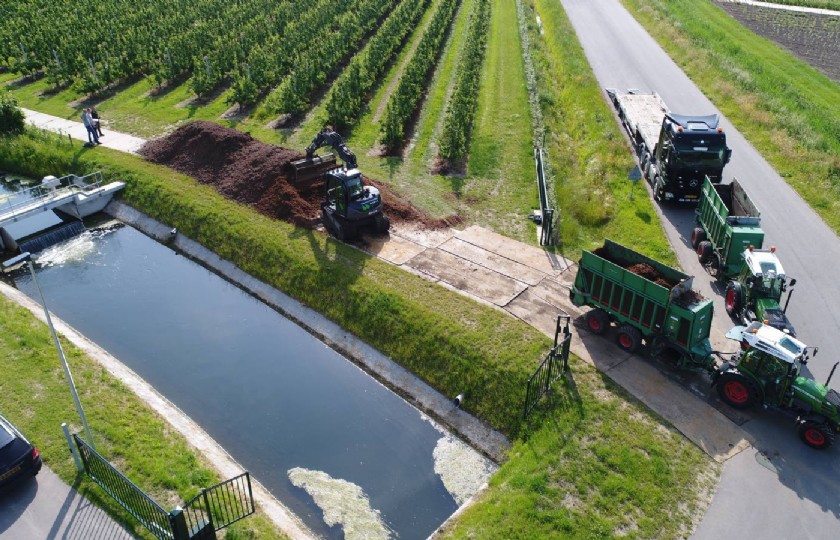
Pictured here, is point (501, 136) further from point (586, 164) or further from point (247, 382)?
point (247, 382)

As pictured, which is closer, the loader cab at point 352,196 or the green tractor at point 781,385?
the green tractor at point 781,385

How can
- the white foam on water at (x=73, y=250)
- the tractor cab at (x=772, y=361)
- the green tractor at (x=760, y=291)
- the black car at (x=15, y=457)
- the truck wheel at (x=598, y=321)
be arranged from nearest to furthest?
the black car at (x=15, y=457), the tractor cab at (x=772, y=361), the green tractor at (x=760, y=291), the truck wheel at (x=598, y=321), the white foam on water at (x=73, y=250)

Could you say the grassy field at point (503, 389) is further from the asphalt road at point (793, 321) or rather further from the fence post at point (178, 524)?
the fence post at point (178, 524)

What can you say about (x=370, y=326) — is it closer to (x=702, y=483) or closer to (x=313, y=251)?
(x=313, y=251)

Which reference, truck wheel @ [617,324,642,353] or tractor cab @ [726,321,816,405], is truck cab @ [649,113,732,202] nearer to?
truck wheel @ [617,324,642,353]

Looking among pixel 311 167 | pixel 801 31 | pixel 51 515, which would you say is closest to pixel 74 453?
pixel 51 515

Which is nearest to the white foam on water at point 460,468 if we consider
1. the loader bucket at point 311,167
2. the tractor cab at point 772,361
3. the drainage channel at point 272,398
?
the drainage channel at point 272,398

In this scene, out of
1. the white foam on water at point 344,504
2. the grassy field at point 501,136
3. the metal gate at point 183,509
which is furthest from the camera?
the grassy field at point 501,136

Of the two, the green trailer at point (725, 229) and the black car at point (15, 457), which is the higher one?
the green trailer at point (725, 229)
